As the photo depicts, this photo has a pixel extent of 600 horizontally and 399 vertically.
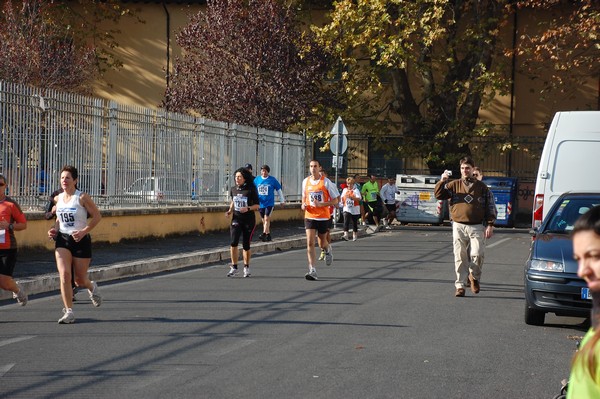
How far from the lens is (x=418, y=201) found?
124 ft

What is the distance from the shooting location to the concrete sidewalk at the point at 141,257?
14.6 meters

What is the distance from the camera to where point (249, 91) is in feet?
119

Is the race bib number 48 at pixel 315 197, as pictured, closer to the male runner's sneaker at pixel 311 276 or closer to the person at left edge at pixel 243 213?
the person at left edge at pixel 243 213

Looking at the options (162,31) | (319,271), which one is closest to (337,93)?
(162,31)

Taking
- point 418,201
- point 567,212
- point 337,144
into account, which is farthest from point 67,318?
point 418,201

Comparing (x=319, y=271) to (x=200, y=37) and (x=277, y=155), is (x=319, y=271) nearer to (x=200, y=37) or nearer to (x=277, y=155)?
(x=277, y=155)

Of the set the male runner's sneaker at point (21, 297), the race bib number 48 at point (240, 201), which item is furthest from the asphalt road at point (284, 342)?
the race bib number 48 at point (240, 201)

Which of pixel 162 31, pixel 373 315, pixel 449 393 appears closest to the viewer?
pixel 449 393

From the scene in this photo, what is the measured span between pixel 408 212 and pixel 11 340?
29.1 metres

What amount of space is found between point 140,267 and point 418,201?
2186 cm

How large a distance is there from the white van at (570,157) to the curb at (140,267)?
6.32 meters

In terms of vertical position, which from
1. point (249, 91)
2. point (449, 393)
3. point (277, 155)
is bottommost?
point (449, 393)

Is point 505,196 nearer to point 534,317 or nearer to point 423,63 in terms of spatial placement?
→ point 423,63

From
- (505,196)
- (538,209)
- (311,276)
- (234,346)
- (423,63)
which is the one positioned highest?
(423,63)
